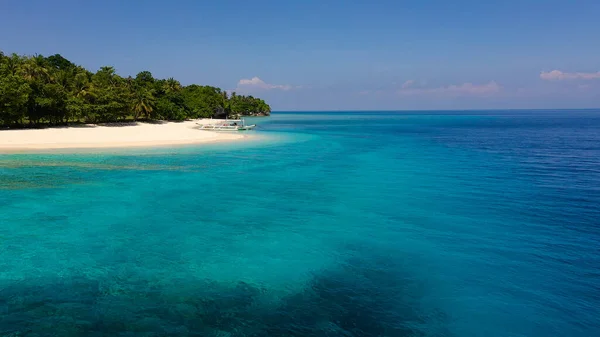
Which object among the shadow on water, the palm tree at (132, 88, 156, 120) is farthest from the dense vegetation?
the shadow on water

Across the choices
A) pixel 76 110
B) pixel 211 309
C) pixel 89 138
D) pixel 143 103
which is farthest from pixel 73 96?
Result: pixel 211 309

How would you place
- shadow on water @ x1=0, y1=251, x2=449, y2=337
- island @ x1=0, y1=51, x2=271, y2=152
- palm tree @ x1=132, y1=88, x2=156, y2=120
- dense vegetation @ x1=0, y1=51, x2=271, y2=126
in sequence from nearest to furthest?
shadow on water @ x1=0, y1=251, x2=449, y2=337, island @ x1=0, y1=51, x2=271, y2=152, dense vegetation @ x1=0, y1=51, x2=271, y2=126, palm tree @ x1=132, y1=88, x2=156, y2=120

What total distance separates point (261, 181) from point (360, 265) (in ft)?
47.2

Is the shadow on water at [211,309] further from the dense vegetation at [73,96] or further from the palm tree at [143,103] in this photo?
the palm tree at [143,103]

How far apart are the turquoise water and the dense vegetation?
Answer: 2837 centimetres

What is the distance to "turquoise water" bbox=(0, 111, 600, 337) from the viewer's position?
8438 millimetres

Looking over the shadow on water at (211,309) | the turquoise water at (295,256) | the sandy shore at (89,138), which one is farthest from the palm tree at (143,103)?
the shadow on water at (211,309)

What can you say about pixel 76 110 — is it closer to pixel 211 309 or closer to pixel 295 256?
pixel 295 256

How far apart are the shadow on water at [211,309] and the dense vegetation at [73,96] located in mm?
46793

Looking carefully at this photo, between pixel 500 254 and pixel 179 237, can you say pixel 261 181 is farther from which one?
pixel 500 254

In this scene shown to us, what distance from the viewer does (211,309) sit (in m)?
8.70

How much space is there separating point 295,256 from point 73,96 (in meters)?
60.8

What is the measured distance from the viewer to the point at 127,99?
225 ft

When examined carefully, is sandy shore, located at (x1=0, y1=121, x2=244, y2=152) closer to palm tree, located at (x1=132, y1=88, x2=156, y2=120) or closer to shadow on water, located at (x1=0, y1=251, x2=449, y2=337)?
palm tree, located at (x1=132, y1=88, x2=156, y2=120)
